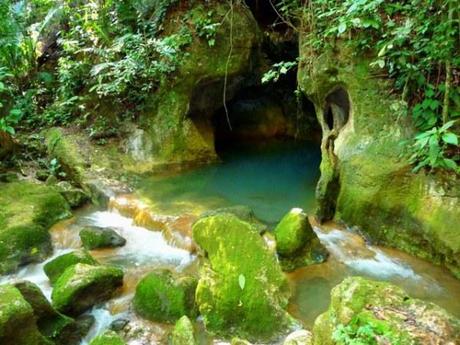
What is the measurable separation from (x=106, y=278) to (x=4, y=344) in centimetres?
131

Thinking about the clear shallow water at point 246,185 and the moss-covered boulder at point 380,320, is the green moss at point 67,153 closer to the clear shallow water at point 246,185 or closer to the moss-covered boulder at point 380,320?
the clear shallow water at point 246,185

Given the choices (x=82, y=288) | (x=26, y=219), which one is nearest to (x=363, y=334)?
(x=82, y=288)

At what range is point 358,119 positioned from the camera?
21.0 ft

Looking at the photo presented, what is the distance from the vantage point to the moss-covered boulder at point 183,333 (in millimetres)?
3916

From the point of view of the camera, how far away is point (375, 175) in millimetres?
5848

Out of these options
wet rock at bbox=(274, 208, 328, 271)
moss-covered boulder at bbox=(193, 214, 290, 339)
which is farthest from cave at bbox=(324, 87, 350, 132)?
moss-covered boulder at bbox=(193, 214, 290, 339)

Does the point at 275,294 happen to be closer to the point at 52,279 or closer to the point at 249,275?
the point at 249,275

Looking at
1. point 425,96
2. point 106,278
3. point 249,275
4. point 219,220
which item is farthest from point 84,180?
point 425,96

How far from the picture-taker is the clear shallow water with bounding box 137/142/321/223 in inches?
293

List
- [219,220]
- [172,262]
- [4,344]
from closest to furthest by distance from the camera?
[4,344] → [219,220] → [172,262]

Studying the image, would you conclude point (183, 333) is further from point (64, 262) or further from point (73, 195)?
point (73, 195)

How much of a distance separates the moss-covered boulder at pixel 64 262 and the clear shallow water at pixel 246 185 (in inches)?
77.8

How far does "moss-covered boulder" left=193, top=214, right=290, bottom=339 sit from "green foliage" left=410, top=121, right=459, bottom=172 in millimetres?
2003

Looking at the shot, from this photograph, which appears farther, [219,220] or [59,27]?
[59,27]
